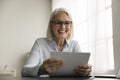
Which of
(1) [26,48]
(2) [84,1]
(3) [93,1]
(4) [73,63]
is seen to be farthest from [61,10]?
(1) [26,48]

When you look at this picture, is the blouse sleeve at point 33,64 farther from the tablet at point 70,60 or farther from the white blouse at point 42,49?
the tablet at point 70,60

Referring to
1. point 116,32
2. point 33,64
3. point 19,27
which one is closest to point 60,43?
point 33,64

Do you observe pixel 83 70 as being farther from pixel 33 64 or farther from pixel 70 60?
pixel 33 64

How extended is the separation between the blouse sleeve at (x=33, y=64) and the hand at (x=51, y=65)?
115 millimetres

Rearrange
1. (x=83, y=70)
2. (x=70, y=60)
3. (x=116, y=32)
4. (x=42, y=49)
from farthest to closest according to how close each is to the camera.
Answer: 1. (x=116, y=32)
2. (x=42, y=49)
3. (x=83, y=70)
4. (x=70, y=60)

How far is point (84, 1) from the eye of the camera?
3238 mm

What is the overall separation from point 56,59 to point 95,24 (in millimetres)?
1627

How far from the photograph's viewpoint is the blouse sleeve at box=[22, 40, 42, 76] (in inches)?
57.5

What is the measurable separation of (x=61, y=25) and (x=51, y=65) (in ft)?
2.04

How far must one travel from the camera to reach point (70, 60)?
50.8 inches

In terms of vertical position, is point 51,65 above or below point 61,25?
below

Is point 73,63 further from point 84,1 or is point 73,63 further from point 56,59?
point 84,1

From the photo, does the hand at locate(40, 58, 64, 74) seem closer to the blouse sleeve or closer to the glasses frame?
the blouse sleeve

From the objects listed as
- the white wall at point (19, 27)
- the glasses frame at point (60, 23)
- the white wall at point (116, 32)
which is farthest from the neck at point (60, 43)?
the white wall at point (19, 27)
